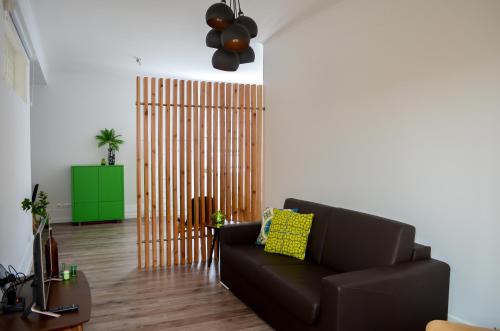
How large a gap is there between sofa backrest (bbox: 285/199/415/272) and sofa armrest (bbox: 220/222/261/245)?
569 mm

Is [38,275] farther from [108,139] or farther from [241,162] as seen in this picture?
[108,139]

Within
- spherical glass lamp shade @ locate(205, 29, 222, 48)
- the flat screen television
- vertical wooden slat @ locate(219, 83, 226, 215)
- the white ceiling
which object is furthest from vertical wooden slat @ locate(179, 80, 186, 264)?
the flat screen television

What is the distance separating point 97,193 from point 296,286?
5.40 metres

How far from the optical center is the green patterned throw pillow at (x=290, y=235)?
3.24m

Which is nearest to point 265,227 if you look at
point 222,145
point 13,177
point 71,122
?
Result: point 222,145

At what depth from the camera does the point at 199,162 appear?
4598 millimetres

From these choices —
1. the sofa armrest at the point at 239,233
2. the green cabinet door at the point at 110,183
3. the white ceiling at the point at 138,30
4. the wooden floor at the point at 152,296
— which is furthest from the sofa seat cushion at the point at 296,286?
the green cabinet door at the point at 110,183

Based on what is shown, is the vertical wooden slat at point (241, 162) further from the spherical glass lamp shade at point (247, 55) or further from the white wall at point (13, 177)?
the white wall at point (13, 177)

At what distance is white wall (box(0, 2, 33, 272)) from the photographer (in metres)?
2.84

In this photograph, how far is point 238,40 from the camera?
88.2 inches

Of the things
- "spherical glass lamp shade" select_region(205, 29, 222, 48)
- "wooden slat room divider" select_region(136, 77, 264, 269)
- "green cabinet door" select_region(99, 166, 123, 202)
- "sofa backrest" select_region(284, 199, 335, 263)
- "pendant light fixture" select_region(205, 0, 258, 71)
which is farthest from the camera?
"green cabinet door" select_region(99, 166, 123, 202)

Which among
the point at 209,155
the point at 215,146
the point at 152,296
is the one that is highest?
the point at 215,146

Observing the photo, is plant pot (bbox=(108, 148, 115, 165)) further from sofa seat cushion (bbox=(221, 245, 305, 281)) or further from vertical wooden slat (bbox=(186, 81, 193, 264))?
sofa seat cushion (bbox=(221, 245, 305, 281))

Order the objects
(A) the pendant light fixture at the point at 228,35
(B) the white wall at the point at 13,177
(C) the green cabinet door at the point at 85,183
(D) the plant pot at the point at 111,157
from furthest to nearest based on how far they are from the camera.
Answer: (D) the plant pot at the point at 111,157, (C) the green cabinet door at the point at 85,183, (B) the white wall at the point at 13,177, (A) the pendant light fixture at the point at 228,35
